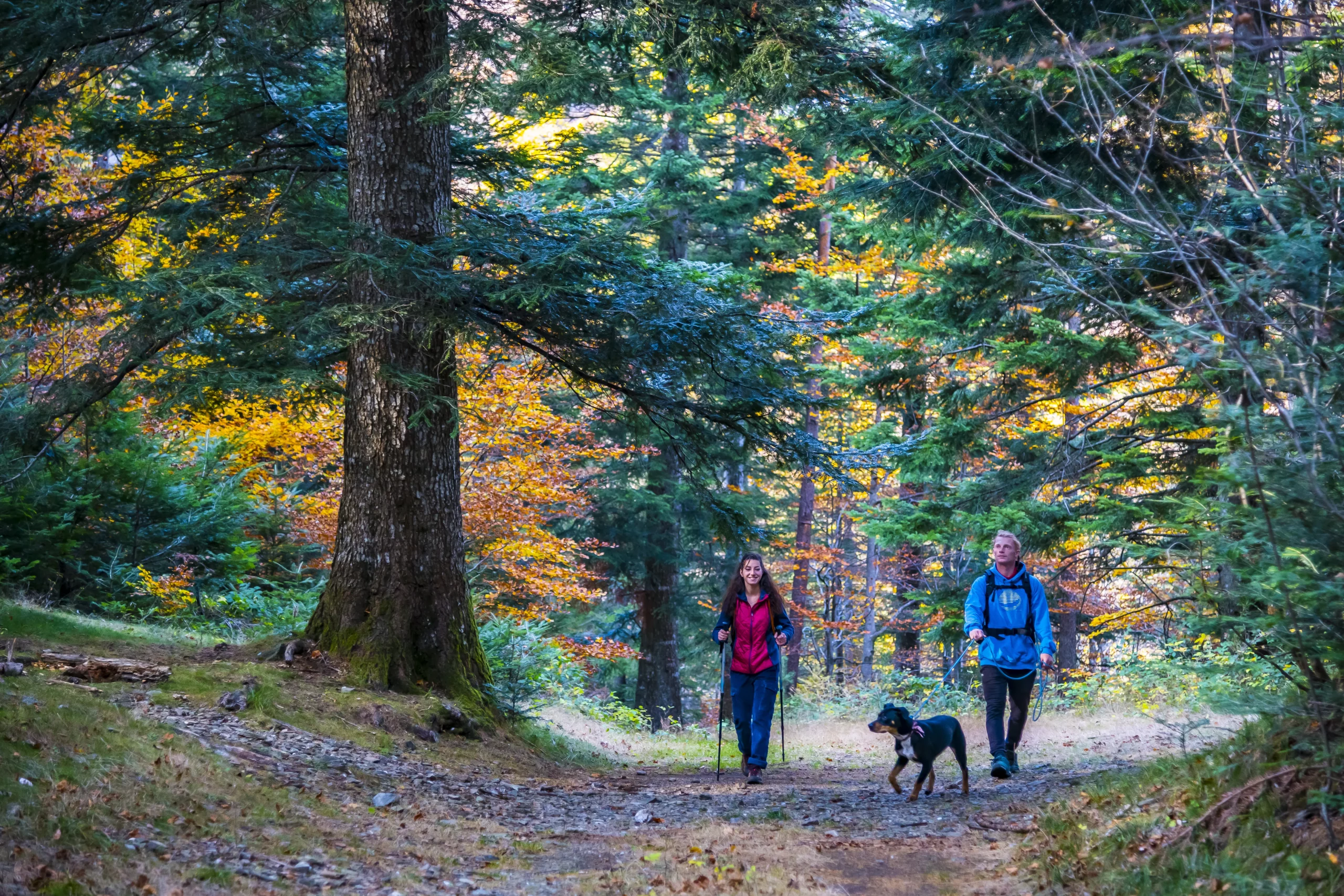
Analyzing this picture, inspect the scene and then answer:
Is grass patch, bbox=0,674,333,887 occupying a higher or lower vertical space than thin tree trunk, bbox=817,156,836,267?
lower

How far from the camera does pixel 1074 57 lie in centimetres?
408

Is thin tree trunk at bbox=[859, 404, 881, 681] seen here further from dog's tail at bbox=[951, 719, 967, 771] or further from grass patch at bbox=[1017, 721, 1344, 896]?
grass patch at bbox=[1017, 721, 1344, 896]

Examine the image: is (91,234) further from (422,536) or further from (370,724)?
(370,724)

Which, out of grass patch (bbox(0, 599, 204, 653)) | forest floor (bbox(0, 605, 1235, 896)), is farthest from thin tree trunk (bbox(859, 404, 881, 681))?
grass patch (bbox(0, 599, 204, 653))

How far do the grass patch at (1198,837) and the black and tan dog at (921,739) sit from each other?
1659 millimetres

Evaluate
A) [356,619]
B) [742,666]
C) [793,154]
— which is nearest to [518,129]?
[356,619]

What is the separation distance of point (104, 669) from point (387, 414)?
287 centimetres

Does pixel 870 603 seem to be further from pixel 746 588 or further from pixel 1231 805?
pixel 1231 805

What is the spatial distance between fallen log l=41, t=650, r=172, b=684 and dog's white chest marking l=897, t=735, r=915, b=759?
562cm

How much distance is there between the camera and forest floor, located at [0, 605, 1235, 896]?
431 centimetres

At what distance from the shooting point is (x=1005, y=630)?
7.82 metres

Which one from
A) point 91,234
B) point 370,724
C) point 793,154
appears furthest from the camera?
point 793,154

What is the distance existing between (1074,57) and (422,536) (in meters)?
6.50

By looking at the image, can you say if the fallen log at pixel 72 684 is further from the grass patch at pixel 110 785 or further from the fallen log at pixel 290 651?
the fallen log at pixel 290 651
